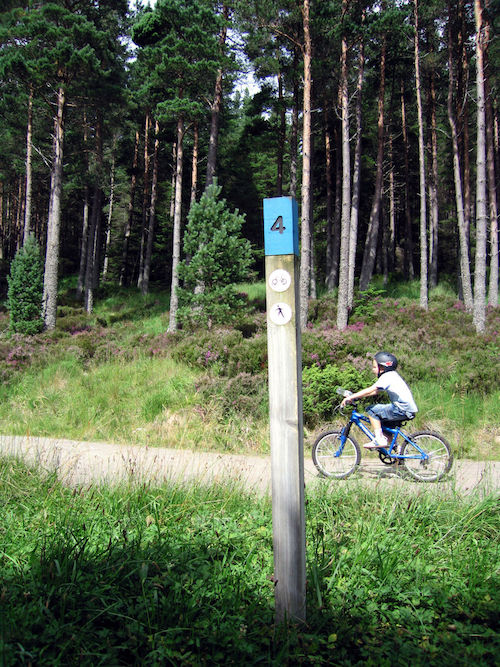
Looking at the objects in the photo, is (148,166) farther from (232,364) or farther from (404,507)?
(404,507)

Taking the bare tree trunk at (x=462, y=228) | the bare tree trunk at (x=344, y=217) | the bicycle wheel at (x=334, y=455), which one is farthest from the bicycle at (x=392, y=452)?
the bare tree trunk at (x=462, y=228)

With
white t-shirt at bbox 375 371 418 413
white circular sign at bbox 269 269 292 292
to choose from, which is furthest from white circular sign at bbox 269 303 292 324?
white t-shirt at bbox 375 371 418 413

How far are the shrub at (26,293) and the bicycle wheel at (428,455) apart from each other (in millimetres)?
17208

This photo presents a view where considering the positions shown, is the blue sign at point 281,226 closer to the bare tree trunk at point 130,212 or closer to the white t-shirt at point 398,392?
the white t-shirt at point 398,392

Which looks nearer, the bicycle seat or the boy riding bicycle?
the boy riding bicycle

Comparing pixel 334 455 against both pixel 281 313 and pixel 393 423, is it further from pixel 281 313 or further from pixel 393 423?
pixel 281 313

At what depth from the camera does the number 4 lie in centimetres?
279

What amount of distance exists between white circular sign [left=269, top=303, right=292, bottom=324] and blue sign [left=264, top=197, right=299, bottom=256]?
34cm

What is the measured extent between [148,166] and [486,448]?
1125 inches

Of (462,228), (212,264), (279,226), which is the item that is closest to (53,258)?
(212,264)

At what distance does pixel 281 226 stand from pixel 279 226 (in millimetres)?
15

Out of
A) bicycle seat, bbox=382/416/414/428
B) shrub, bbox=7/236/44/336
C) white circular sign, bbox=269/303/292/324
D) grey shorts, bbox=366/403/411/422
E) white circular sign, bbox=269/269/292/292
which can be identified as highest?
shrub, bbox=7/236/44/336

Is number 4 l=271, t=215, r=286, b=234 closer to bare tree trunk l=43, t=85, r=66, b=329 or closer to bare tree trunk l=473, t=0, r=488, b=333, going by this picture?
bare tree trunk l=473, t=0, r=488, b=333

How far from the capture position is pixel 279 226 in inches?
110
